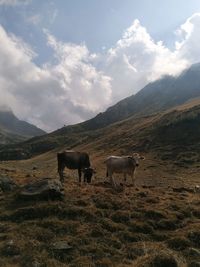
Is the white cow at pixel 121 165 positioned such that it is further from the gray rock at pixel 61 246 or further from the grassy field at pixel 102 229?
the gray rock at pixel 61 246

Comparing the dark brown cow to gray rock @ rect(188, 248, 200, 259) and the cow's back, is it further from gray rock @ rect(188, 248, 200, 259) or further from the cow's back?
gray rock @ rect(188, 248, 200, 259)

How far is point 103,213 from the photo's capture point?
19781mm

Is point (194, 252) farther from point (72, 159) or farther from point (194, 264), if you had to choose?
point (72, 159)

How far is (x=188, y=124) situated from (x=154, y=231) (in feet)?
339

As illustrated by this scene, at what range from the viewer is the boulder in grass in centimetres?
2117

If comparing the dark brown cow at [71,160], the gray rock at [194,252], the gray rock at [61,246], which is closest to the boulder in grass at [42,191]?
the gray rock at [61,246]

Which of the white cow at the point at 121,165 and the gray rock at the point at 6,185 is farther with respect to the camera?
the white cow at the point at 121,165

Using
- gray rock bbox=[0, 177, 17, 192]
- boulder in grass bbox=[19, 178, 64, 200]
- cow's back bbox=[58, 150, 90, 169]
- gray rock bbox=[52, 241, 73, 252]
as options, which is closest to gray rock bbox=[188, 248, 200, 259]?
gray rock bbox=[52, 241, 73, 252]

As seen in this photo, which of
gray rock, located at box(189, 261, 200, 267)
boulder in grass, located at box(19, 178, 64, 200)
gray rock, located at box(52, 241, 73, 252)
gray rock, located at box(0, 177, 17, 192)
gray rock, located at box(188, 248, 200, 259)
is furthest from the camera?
gray rock, located at box(0, 177, 17, 192)

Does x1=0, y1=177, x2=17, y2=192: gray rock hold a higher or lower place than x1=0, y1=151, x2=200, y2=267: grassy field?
higher

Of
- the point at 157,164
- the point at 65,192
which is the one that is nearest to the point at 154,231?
the point at 65,192

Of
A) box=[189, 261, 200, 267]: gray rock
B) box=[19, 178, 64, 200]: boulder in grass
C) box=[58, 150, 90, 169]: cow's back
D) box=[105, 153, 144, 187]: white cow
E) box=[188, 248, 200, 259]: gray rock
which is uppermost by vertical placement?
box=[58, 150, 90, 169]: cow's back

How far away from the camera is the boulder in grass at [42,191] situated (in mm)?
21172

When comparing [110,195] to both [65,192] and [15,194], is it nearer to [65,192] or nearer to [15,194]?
[65,192]
